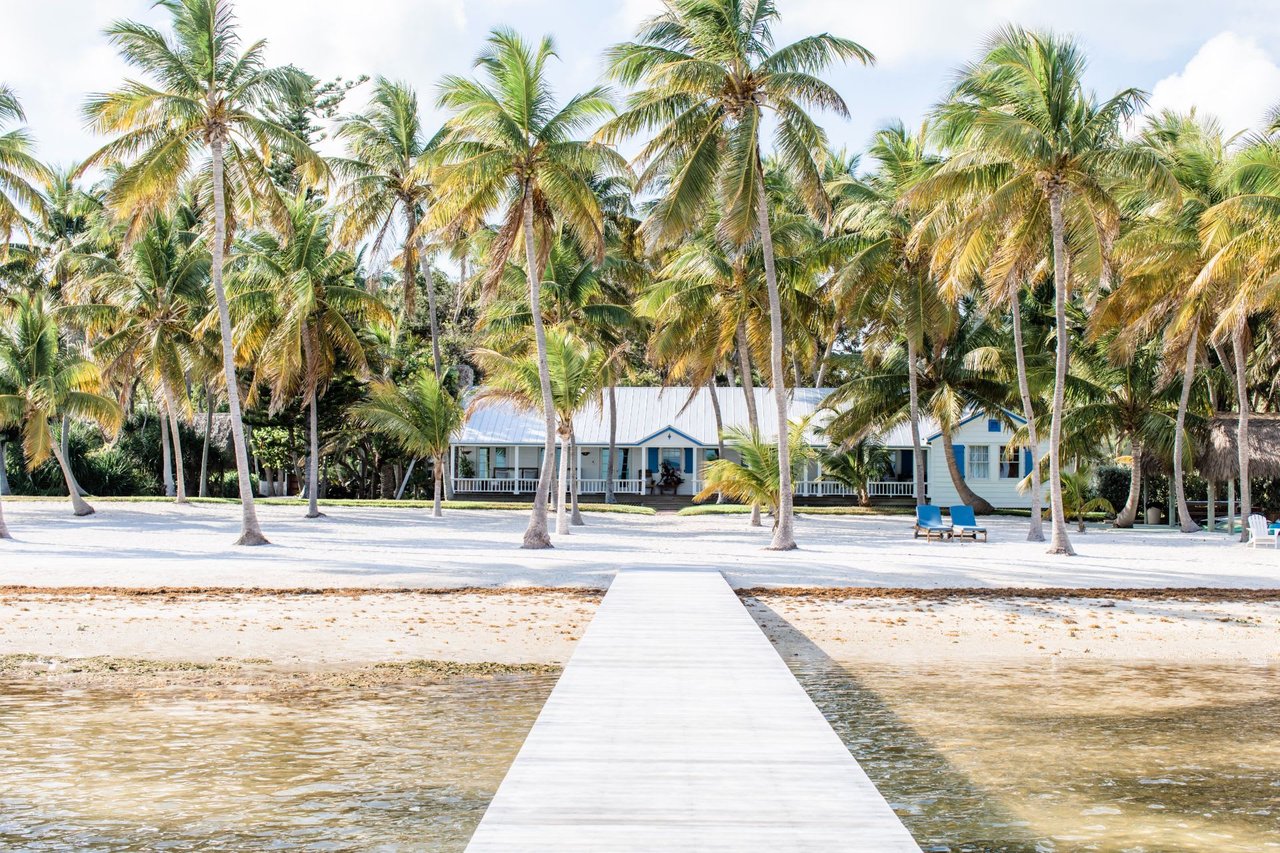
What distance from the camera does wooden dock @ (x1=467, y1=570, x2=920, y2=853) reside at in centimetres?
500

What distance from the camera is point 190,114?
66.6ft

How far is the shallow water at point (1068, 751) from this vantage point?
6.25 meters

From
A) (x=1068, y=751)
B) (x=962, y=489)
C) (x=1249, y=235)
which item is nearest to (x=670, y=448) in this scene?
(x=962, y=489)

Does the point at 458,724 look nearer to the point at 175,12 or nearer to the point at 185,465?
the point at 175,12

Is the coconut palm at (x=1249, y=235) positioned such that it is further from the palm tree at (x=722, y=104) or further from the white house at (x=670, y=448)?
the white house at (x=670, y=448)

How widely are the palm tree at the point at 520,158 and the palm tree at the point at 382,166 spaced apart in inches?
426

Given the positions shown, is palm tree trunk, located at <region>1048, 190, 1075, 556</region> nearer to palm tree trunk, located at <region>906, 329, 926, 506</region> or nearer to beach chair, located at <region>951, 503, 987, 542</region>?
beach chair, located at <region>951, 503, 987, 542</region>

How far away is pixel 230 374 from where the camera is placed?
69.6ft

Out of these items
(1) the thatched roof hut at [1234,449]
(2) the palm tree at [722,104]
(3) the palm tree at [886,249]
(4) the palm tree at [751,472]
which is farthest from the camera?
(3) the palm tree at [886,249]

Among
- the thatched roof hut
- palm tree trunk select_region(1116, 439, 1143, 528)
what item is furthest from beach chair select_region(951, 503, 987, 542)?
palm tree trunk select_region(1116, 439, 1143, 528)

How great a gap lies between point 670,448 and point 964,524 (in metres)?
20.1

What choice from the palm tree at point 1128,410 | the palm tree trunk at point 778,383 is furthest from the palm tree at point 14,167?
the palm tree at point 1128,410

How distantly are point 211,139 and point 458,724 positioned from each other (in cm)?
1560

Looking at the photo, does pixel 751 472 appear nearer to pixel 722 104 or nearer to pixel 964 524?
pixel 964 524
